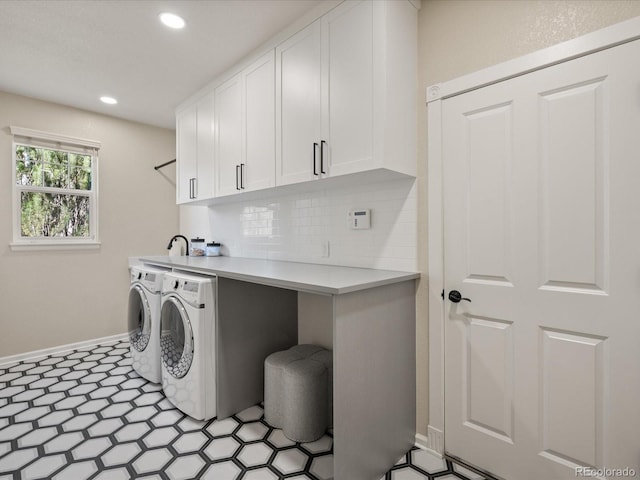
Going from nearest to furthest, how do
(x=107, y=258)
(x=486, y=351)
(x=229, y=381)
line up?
1. (x=486, y=351)
2. (x=229, y=381)
3. (x=107, y=258)

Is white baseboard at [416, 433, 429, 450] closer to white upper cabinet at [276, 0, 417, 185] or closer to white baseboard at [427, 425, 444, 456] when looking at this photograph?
white baseboard at [427, 425, 444, 456]

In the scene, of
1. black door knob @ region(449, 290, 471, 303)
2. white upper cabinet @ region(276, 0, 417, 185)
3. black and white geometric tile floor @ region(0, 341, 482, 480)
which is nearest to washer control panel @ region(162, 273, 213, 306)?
black and white geometric tile floor @ region(0, 341, 482, 480)

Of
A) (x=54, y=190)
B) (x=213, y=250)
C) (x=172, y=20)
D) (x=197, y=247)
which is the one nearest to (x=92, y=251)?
(x=54, y=190)

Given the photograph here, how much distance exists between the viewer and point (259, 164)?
7.62 feet

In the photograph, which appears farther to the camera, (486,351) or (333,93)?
(333,93)

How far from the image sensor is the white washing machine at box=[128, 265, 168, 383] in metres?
2.41

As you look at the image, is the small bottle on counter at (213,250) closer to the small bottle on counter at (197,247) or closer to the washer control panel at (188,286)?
the small bottle on counter at (197,247)

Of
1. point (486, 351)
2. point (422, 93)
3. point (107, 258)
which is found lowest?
point (486, 351)

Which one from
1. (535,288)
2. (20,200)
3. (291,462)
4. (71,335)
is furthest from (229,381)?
A: (20,200)

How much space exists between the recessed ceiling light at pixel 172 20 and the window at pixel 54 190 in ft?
6.73

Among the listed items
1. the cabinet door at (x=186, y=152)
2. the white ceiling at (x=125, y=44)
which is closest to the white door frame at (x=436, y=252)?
the white ceiling at (x=125, y=44)

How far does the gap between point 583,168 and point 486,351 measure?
35.7 inches

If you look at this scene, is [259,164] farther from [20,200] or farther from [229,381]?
[20,200]

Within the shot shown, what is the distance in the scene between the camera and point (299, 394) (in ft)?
5.97
